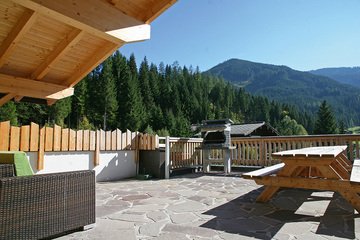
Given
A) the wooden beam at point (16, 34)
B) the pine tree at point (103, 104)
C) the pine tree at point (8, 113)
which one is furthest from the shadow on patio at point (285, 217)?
the pine tree at point (103, 104)

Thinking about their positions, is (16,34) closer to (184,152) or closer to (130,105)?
(184,152)

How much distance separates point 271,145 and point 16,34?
789 cm

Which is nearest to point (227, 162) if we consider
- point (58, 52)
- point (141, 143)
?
point (141, 143)

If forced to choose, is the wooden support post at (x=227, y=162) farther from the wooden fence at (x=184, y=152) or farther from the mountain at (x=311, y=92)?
the mountain at (x=311, y=92)

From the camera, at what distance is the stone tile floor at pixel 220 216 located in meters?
2.88

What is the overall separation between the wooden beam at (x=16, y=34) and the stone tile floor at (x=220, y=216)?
3.08 m

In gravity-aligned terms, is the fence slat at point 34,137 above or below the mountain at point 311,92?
below

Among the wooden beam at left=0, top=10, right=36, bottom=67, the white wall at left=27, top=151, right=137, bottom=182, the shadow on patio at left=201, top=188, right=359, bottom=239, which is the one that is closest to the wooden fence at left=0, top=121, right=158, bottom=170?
the white wall at left=27, top=151, right=137, bottom=182

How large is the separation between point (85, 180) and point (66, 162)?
3.85 metres

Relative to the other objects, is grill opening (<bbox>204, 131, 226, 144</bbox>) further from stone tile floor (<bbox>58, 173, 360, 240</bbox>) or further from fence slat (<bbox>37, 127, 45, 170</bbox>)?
fence slat (<bbox>37, 127, 45, 170</bbox>)

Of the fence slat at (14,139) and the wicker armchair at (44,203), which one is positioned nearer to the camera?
the wicker armchair at (44,203)

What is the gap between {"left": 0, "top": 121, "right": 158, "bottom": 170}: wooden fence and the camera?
5395 mm

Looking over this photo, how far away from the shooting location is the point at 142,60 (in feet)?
199

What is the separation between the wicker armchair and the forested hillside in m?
34.1
